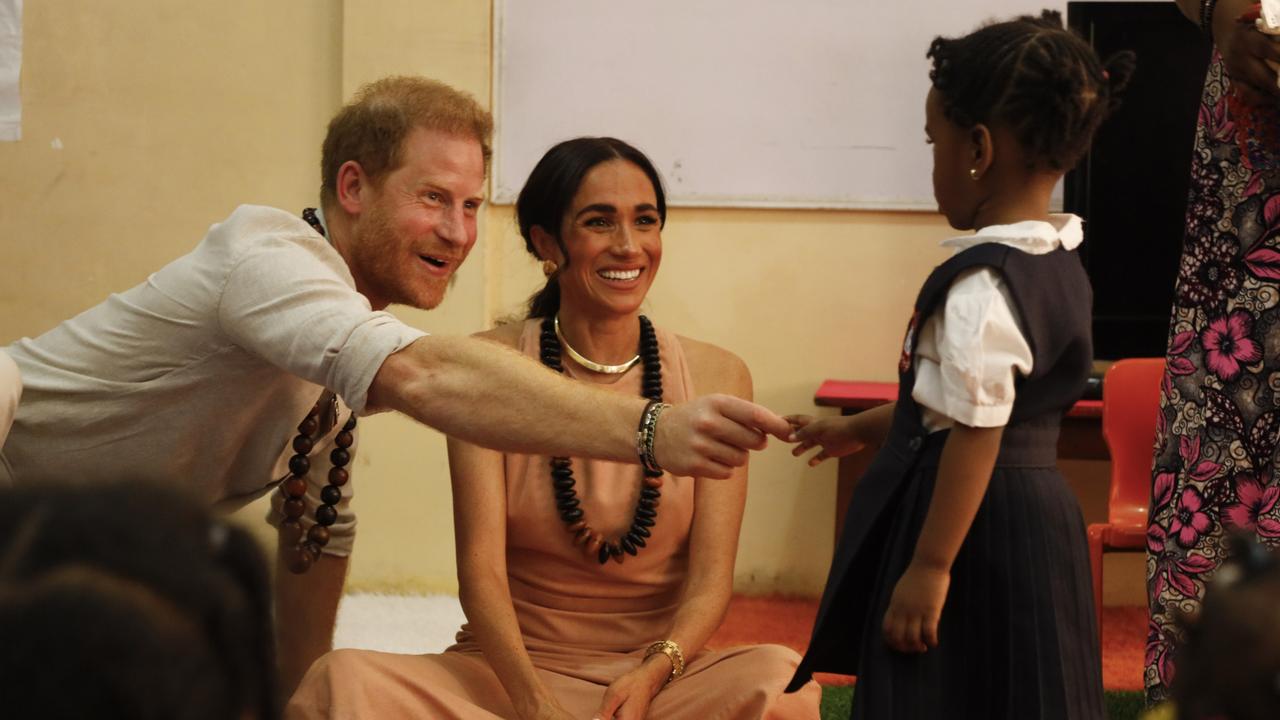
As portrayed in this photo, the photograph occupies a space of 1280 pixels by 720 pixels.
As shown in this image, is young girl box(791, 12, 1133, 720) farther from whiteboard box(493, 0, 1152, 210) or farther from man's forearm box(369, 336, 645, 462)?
whiteboard box(493, 0, 1152, 210)

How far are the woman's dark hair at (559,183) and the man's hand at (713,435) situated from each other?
107 cm

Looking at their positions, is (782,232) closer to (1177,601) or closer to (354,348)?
(1177,601)

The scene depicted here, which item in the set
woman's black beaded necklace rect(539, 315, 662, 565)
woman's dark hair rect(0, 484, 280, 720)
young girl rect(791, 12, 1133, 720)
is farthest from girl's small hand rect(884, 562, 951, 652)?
woman's dark hair rect(0, 484, 280, 720)

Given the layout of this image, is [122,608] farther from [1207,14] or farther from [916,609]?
[1207,14]

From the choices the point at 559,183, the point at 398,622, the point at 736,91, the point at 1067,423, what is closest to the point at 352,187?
the point at 559,183

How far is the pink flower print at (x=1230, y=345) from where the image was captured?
2221mm

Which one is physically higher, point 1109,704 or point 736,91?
point 736,91

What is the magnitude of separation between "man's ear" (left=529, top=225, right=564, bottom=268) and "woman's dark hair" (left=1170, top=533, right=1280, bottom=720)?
219cm

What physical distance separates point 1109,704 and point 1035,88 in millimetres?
2056

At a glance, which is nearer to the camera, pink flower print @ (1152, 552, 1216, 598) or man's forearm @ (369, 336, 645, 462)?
man's forearm @ (369, 336, 645, 462)

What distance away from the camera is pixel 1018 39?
1967 mm

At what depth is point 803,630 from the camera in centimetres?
428

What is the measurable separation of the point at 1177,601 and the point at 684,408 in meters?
1.07

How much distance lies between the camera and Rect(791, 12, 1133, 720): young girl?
1855 millimetres
